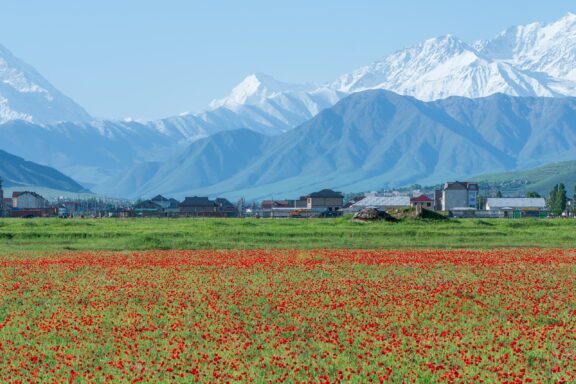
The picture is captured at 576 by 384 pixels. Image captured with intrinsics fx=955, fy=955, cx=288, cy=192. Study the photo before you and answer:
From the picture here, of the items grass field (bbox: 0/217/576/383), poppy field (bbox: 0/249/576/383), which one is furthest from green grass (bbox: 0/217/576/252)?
poppy field (bbox: 0/249/576/383)

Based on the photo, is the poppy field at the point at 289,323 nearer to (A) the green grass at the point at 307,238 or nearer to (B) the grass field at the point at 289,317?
(B) the grass field at the point at 289,317

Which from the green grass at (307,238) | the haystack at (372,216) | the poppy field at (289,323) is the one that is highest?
the haystack at (372,216)

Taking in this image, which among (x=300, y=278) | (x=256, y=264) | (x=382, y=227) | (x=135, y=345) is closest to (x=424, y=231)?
(x=382, y=227)

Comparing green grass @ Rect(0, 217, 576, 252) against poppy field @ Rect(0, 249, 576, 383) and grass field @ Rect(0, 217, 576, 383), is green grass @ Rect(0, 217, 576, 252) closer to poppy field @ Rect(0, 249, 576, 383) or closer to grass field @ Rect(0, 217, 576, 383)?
grass field @ Rect(0, 217, 576, 383)

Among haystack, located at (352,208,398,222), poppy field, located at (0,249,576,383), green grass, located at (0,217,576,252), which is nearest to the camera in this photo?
poppy field, located at (0,249,576,383)

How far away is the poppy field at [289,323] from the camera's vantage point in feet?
77.9

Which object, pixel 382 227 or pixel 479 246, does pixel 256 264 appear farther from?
pixel 382 227

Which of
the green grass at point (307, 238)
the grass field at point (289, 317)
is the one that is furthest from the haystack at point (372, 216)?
the grass field at point (289, 317)

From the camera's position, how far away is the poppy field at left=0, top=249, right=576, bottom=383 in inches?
935

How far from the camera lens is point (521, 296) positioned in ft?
113

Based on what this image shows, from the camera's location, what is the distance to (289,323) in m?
29.4

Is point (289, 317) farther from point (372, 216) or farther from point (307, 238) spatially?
point (372, 216)

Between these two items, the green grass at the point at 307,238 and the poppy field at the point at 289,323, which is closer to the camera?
the poppy field at the point at 289,323

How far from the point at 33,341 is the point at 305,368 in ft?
26.8
